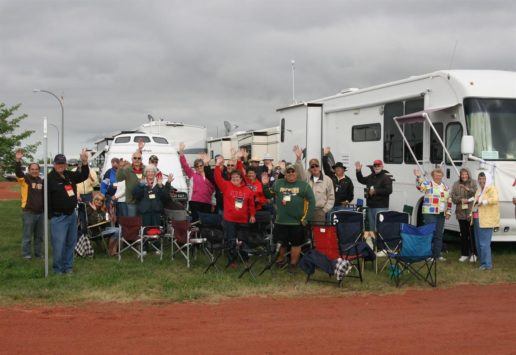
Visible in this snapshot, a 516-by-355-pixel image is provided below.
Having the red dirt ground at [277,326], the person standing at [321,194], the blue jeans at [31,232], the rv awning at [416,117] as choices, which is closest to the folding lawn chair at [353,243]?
the person standing at [321,194]

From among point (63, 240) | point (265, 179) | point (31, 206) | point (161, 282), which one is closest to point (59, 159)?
point (63, 240)

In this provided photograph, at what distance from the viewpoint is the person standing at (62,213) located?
28.2ft

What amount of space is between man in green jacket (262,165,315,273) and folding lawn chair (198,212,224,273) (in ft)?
2.88

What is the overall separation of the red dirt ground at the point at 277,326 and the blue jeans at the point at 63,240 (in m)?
1.83

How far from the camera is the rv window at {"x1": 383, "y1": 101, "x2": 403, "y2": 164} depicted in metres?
11.5

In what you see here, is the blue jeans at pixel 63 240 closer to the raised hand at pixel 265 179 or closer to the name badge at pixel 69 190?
the name badge at pixel 69 190

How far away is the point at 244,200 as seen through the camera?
30.3 ft

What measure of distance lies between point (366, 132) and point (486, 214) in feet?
12.3

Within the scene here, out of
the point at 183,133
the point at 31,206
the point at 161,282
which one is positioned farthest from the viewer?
the point at 183,133

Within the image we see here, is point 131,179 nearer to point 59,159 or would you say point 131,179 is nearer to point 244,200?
point 59,159

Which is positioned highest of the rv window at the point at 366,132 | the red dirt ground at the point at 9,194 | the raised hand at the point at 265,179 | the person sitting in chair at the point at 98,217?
the rv window at the point at 366,132

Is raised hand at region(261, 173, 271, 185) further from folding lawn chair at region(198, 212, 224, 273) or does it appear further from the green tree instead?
the green tree

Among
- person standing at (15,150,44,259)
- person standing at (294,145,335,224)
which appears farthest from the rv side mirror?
person standing at (15,150,44,259)

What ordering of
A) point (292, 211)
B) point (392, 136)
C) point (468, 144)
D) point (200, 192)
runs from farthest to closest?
1. point (392, 136)
2. point (200, 192)
3. point (468, 144)
4. point (292, 211)
